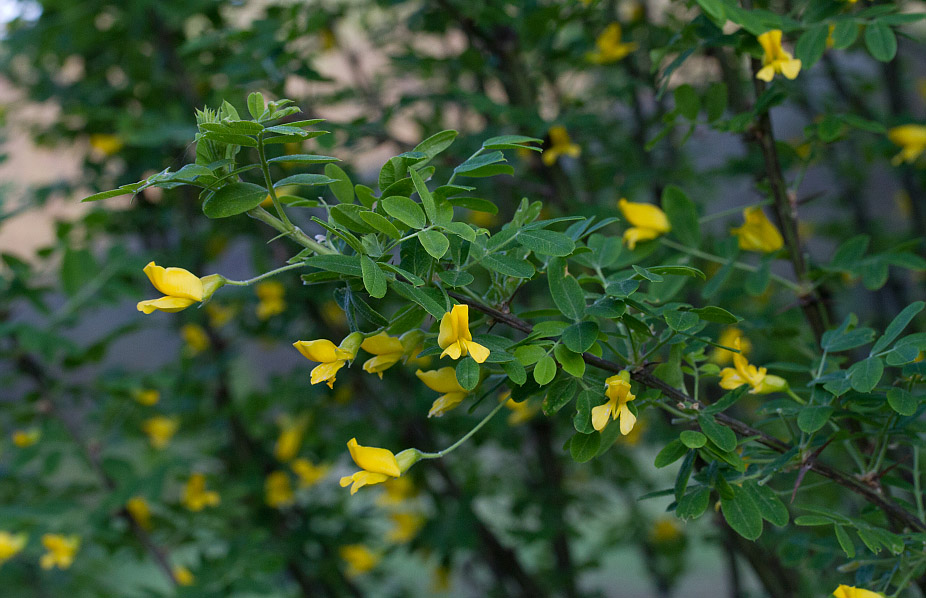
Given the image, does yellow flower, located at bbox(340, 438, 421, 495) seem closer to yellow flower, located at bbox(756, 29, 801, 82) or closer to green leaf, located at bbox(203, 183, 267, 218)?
green leaf, located at bbox(203, 183, 267, 218)

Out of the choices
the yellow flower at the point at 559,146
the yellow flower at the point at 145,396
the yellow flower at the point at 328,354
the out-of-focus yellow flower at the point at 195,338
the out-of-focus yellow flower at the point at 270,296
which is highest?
the yellow flower at the point at 328,354

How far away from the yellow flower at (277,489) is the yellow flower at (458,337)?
39.5 inches

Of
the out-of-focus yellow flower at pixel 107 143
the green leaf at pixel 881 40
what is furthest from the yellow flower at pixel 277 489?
the green leaf at pixel 881 40

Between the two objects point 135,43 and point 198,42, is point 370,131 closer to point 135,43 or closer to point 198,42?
point 198,42

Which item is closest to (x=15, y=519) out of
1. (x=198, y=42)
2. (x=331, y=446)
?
(x=331, y=446)

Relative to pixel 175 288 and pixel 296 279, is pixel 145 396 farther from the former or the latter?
pixel 175 288

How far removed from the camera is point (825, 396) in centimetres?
49

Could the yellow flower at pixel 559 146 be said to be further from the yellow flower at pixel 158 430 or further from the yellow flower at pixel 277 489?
the yellow flower at pixel 158 430

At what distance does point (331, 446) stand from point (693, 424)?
0.89m

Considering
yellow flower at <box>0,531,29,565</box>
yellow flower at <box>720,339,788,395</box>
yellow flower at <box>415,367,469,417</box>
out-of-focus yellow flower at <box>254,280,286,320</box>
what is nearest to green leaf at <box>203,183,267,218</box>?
yellow flower at <box>415,367,469,417</box>

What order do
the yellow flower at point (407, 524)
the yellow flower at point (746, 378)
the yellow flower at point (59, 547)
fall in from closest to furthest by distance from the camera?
the yellow flower at point (746, 378), the yellow flower at point (59, 547), the yellow flower at point (407, 524)

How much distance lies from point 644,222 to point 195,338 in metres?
1.02

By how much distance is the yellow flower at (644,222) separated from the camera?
0.64m

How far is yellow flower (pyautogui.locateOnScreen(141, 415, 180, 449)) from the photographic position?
1.40 metres
